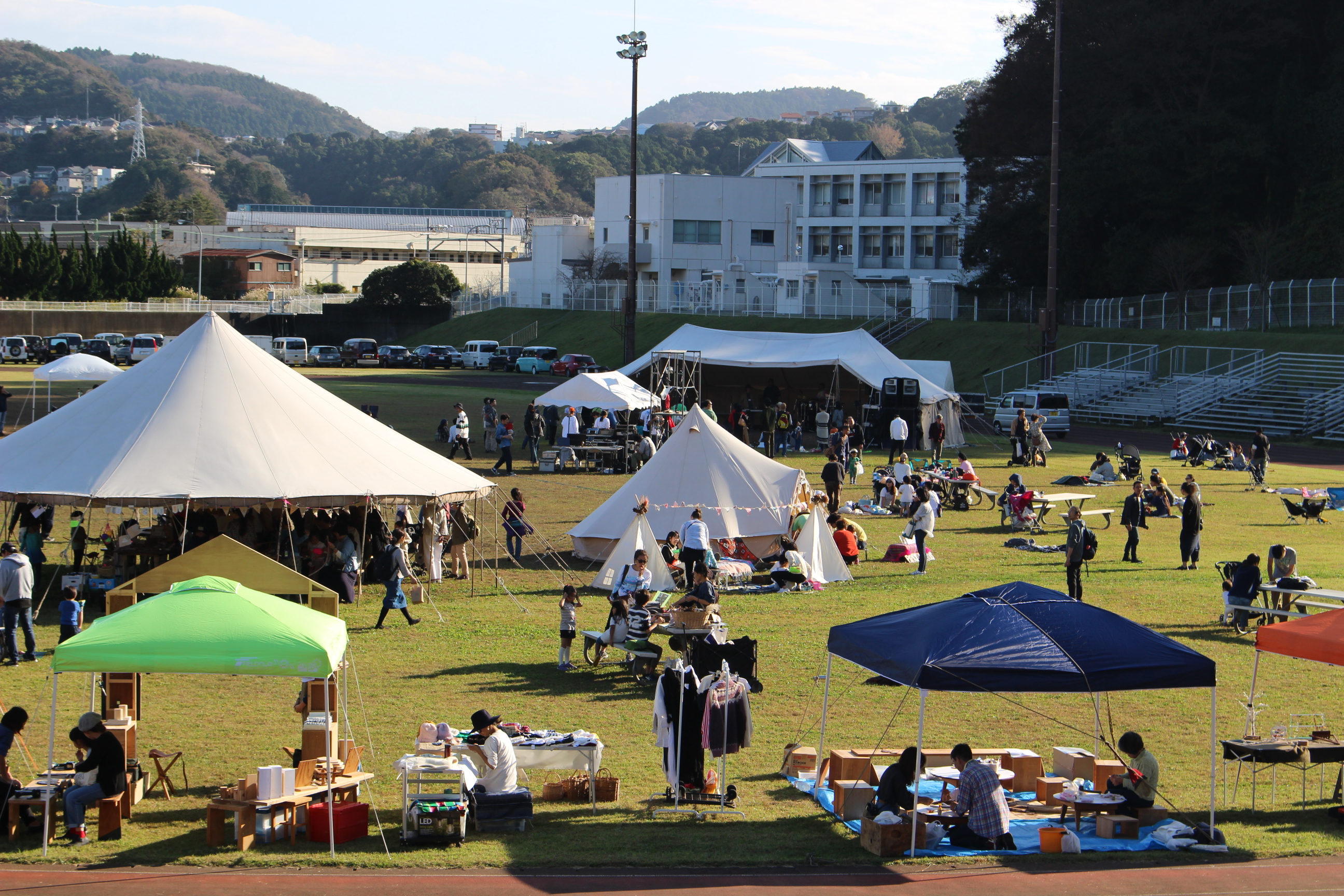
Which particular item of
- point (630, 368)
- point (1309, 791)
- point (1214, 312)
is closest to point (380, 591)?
point (1309, 791)

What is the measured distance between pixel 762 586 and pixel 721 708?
9279mm

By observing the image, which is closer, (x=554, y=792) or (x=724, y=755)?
(x=724, y=755)

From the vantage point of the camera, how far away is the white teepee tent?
2009 cm

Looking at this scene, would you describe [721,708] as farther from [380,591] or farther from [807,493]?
[807,493]

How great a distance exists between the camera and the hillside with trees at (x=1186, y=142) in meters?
52.8

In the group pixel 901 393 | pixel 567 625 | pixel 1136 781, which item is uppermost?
pixel 901 393

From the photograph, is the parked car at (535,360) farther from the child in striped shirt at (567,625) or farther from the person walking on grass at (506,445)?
the child in striped shirt at (567,625)

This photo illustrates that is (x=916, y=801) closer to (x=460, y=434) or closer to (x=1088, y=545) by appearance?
(x=1088, y=545)

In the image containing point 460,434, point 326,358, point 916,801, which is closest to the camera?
point 916,801

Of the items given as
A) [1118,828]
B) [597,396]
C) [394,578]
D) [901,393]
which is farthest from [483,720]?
[901,393]

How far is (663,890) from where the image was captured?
8.88m

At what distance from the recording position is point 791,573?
1958cm

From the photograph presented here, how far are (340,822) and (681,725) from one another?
9.03 ft

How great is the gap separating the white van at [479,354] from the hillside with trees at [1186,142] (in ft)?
90.4
